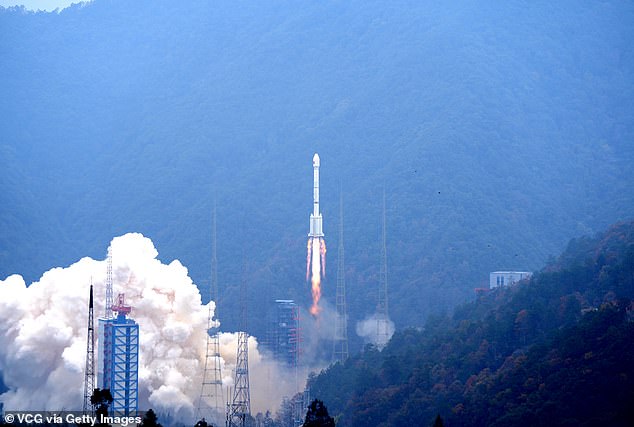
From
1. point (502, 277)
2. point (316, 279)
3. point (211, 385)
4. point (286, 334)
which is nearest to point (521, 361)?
point (211, 385)

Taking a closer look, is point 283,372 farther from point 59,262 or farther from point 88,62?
point 88,62

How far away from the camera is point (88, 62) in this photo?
6501 inches

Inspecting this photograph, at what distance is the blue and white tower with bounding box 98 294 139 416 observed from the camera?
75.4m

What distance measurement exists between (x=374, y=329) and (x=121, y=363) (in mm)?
34812

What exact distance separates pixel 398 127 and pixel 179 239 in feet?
89.0

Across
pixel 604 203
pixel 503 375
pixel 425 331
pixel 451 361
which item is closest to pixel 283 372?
pixel 425 331

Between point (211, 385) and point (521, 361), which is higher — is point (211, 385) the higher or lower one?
the higher one

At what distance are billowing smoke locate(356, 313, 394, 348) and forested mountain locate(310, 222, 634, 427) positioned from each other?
11.0 m

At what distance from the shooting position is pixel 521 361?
224 feet

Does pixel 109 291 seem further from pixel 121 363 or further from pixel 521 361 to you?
pixel 521 361

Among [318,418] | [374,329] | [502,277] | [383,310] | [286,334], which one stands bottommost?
[318,418]

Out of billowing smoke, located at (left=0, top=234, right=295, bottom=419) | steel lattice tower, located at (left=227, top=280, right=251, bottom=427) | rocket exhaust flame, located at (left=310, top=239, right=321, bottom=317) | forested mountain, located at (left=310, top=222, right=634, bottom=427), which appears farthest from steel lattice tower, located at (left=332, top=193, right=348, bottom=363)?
steel lattice tower, located at (left=227, top=280, right=251, bottom=427)

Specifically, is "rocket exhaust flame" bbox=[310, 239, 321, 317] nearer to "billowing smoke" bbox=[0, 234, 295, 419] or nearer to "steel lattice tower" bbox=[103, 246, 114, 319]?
"billowing smoke" bbox=[0, 234, 295, 419]

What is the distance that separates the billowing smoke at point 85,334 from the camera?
8260 centimetres
